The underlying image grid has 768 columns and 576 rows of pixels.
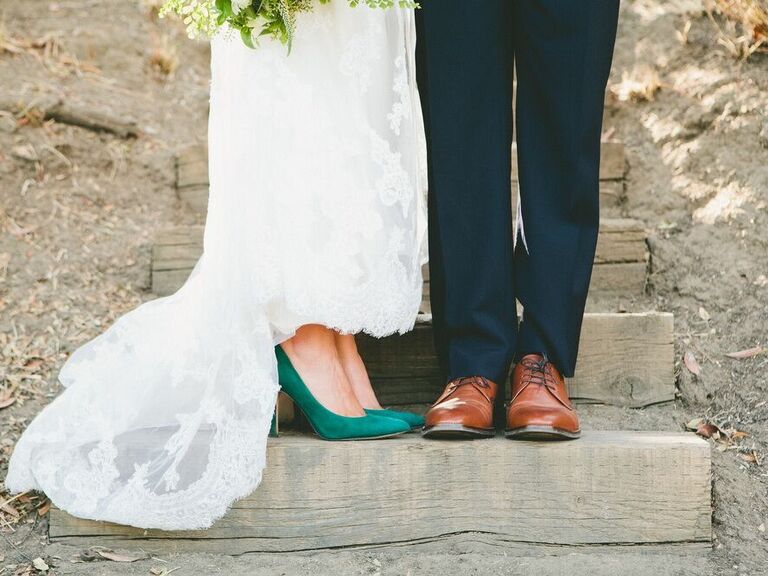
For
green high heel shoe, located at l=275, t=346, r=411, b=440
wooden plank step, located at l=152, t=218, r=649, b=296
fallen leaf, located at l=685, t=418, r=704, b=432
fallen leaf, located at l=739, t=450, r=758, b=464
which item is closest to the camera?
green high heel shoe, located at l=275, t=346, r=411, b=440

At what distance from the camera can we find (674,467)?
5.28ft

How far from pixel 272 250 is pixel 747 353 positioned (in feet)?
4.05

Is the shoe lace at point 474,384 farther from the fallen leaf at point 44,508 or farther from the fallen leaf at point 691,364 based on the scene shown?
the fallen leaf at point 44,508

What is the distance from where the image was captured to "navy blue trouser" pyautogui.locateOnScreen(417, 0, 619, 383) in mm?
1654

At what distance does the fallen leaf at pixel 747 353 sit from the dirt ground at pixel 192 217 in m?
0.01

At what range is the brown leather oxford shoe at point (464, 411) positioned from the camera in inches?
64.0

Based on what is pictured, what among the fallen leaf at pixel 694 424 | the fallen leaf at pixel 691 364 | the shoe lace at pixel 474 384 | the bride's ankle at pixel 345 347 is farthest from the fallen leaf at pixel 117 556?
the fallen leaf at pixel 691 364

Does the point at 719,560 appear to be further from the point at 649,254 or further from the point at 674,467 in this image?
the point at 649,254

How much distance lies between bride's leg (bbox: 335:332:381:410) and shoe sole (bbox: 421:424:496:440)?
20 cm

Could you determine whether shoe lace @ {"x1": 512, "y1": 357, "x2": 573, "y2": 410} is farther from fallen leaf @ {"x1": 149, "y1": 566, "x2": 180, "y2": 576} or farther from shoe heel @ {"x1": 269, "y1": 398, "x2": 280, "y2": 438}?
fallen leaf @ {"x1": 149, "y1": 566, "x2": 180, "y2": 576}

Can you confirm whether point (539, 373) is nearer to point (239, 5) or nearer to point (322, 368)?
point (322, 368)

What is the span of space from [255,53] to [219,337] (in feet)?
1.94

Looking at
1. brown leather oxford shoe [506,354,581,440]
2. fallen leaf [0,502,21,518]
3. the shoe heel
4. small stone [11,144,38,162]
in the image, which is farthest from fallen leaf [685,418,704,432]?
small stone [11,144,38,162]

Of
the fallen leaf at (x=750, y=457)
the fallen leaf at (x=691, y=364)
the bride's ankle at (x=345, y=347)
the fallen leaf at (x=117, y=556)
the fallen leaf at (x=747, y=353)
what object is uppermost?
the bride's ankle at (x=345, y=347)
